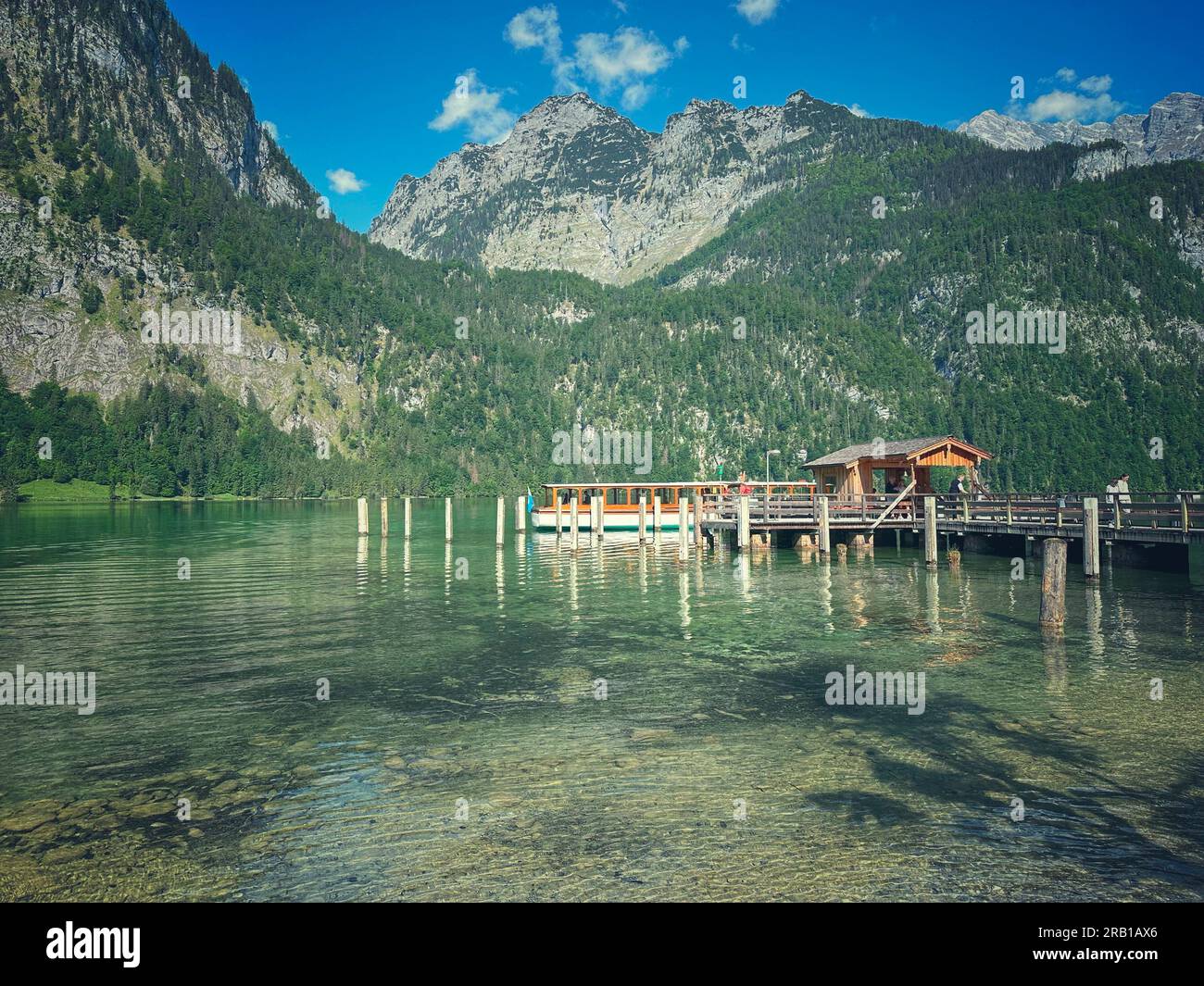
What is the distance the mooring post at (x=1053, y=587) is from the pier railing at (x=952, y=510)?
16.1 metres

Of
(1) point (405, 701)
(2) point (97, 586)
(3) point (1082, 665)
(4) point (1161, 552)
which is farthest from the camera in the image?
(4) point (1161, 552)

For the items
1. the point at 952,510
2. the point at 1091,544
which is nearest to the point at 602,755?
the point at 1091,544

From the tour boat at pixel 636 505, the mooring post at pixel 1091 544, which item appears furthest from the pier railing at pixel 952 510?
the tour boat at pixel 636 505

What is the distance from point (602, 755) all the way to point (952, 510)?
44992 millimetres

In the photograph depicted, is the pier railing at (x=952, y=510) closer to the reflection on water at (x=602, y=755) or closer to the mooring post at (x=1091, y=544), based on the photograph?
the mooring post at (x=1091, y=544)

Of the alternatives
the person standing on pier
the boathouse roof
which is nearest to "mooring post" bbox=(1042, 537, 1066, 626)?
the person standing on pier

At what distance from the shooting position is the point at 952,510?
53.7m

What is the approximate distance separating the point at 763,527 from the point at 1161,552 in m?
21.9

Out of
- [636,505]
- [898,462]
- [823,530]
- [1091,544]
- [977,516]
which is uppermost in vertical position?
[898,462]

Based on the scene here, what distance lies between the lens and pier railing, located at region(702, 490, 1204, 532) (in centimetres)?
4419

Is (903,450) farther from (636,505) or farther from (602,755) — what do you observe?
(602,755)
